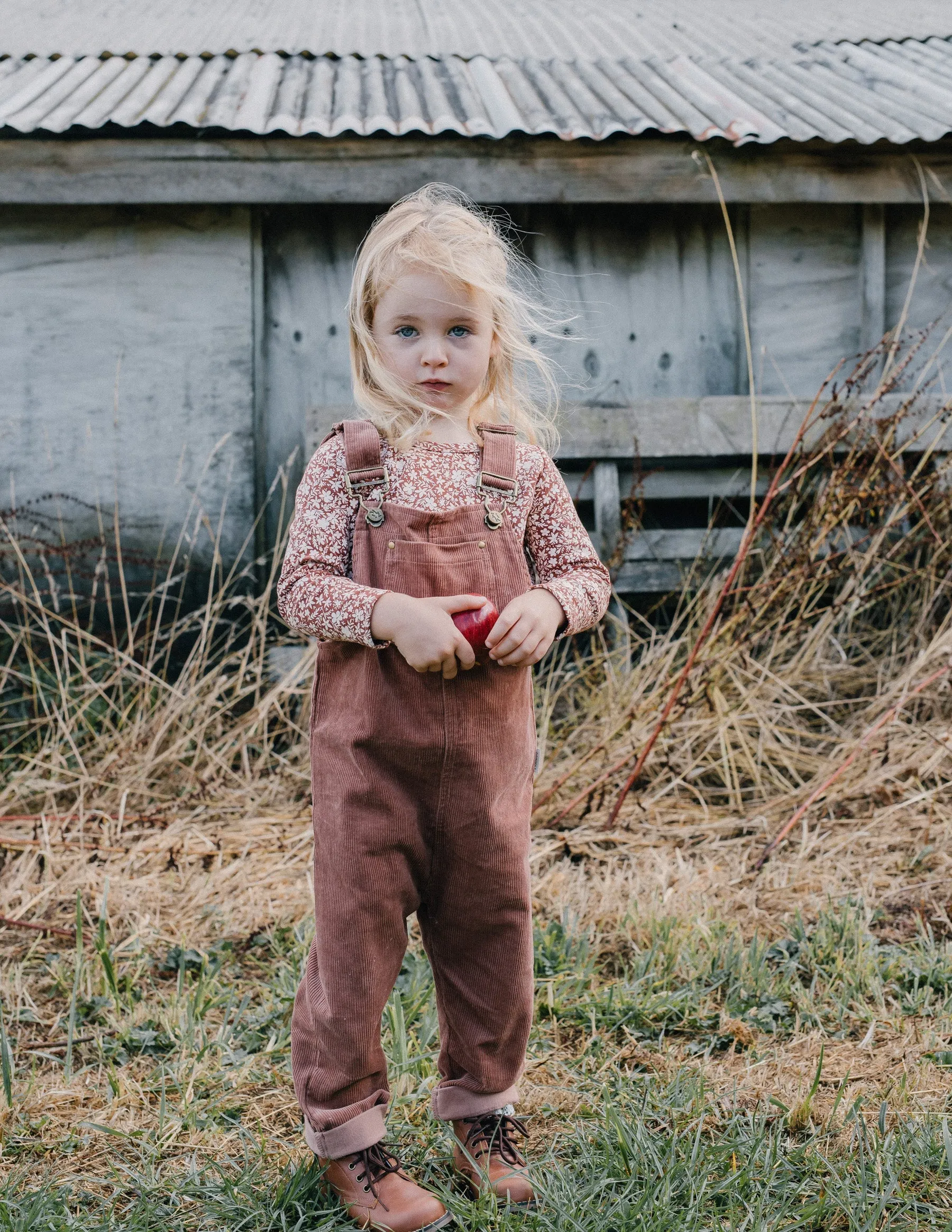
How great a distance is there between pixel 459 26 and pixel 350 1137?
19.0 feet

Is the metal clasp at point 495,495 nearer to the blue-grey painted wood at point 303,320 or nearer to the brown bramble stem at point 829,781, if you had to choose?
the brown bramble stem at point 829,781

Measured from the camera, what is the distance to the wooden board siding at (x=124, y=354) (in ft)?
13.8

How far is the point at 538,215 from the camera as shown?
4398 mm

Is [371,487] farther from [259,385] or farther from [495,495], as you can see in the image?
[259,385]

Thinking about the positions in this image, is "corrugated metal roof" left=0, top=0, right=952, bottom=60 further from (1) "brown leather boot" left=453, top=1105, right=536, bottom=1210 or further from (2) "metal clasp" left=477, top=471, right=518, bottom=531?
(1) "brown leather boot" left=453, top=1105, right=536, bottom=1210

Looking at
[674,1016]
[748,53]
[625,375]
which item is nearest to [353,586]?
[674,1016]

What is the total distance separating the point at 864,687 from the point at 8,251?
3.66 m

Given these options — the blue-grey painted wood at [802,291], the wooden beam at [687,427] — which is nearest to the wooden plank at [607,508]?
the wooden beam at [687,427]

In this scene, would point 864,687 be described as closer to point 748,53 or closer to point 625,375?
point 625,375

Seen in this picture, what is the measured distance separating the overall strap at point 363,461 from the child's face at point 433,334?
11cm

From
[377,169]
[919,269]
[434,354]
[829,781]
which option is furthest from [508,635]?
[919,269]

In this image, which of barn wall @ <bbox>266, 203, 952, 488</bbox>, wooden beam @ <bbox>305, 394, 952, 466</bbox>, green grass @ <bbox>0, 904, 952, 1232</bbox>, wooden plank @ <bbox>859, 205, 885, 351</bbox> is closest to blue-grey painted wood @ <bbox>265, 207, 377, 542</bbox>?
barn wall @ <bbox>266, 203, 952, 488</bbox>

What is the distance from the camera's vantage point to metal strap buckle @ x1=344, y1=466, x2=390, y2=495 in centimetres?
161

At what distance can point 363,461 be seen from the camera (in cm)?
162
